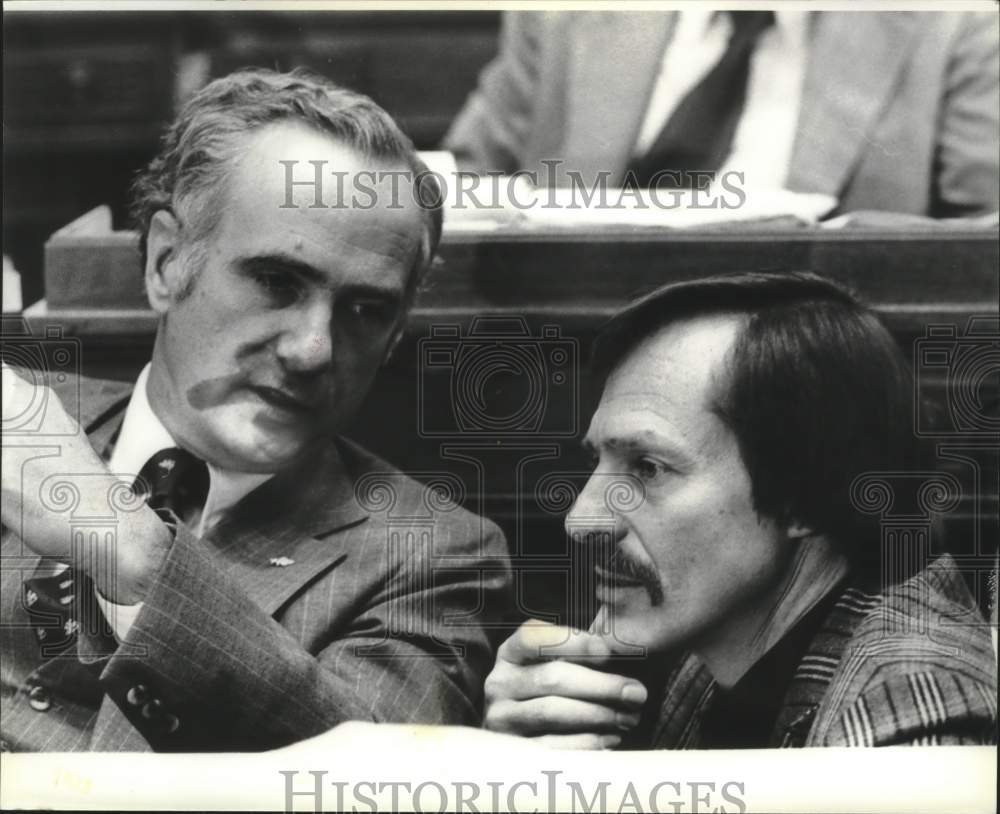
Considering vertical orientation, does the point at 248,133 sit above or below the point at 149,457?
above

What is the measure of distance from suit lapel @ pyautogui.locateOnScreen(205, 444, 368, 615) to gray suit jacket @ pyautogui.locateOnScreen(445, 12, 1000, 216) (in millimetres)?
820

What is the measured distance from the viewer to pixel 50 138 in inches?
136

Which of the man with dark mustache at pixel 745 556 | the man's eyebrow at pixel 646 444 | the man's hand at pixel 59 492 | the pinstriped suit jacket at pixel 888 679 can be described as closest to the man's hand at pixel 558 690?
the man with dark mustache at pixel 745 556

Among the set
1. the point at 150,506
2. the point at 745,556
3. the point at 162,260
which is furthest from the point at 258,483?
the point at 745,556

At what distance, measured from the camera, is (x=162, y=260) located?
3391 millimetres

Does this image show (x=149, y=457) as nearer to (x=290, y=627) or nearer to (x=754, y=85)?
(x=290, y=627)

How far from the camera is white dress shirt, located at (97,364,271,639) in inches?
133

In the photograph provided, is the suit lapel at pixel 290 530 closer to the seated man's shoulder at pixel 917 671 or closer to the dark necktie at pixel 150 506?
the dark necktie at pixel 150 506

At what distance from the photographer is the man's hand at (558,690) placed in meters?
3.37

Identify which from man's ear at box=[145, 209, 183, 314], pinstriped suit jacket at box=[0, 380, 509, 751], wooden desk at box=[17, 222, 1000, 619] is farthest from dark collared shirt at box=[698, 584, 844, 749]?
man's ear at box=[145, 209, 183, 314]

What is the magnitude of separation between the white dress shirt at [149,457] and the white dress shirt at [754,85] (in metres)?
1.21

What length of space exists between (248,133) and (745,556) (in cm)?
148

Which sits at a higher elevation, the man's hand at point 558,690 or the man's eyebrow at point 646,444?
the man's eyebrow at point 646,444

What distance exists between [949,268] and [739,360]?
1.83ft
